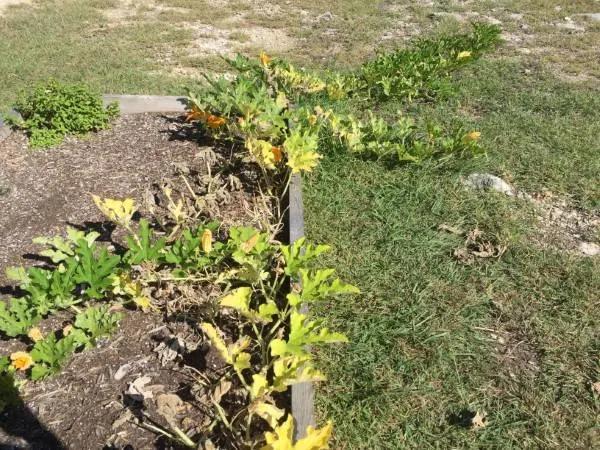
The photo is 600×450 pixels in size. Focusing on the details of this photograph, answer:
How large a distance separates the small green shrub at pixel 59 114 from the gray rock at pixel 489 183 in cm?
310

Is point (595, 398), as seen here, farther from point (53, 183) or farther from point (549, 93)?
point (549, 93)

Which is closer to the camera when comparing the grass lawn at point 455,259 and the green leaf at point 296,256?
the grass lawn at point 455,259

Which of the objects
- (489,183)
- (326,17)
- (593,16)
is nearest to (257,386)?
(489,183)

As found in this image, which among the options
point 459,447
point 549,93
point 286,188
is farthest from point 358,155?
point 549,93

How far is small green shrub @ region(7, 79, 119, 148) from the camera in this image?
3.97 meters

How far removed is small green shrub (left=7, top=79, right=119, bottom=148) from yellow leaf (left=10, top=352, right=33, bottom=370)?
2.28m

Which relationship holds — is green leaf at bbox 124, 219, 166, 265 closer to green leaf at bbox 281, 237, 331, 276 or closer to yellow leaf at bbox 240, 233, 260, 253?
yellow leaf at bbox 240, 233, 260, 253

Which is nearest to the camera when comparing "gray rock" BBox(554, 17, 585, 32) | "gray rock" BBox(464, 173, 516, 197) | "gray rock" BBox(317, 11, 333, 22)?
"gray rock" BBox(464, 173, 516, 197)

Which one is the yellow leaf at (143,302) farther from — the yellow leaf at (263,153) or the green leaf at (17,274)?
the yellow leaf at (263,153)

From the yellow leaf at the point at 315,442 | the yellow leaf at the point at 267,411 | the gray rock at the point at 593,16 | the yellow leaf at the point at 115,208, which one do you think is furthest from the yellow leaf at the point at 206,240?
the gray rock at the point at 593,16

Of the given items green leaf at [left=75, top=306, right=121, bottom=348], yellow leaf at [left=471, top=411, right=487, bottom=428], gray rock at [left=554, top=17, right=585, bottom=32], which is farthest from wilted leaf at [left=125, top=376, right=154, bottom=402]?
gray rock at [left=554, top=17, right=585, bottom=32]

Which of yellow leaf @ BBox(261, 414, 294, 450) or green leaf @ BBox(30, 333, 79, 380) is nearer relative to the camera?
yellow leaf @ BBox(261, 414, 294, 450)

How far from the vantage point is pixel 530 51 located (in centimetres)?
693

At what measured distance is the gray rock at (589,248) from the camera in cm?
334
